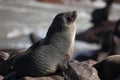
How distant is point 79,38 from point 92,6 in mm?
13896

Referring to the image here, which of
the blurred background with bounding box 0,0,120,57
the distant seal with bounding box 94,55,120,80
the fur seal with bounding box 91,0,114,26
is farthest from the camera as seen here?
the fur seal with bounding box 91,0,114,26

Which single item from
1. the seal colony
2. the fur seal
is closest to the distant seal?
the seal colony

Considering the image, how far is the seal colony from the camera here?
566 cm

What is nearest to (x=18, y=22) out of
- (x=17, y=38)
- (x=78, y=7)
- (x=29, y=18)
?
(x=29, y=18)

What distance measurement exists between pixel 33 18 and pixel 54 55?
2017 centimetres

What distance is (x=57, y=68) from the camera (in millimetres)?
5711

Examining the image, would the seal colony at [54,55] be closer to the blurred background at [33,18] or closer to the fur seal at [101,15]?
the blurred background at [33,18]

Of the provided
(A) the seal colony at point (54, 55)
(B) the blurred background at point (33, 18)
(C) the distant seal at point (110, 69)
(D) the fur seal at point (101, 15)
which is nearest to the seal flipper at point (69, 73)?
(A) the seal colony at point (54, 55)

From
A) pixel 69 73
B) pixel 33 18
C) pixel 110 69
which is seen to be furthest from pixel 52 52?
pixel 33 18

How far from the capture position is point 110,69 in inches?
257

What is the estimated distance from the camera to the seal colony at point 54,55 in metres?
5.66

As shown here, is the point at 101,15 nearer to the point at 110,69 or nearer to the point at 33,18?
the point at 33,18

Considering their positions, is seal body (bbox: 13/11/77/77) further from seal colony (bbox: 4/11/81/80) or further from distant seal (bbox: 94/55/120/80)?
distant seal (bbox: 94/55/120/80)

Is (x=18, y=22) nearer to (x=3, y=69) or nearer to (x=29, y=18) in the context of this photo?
(x=29, y=18)
